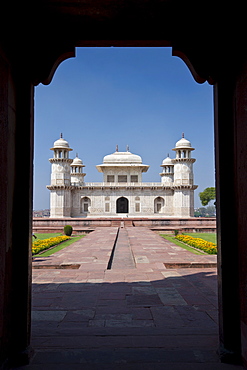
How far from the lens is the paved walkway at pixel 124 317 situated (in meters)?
2.39

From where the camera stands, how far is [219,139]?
8.25 feet

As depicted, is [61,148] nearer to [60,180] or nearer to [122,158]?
[60,180]

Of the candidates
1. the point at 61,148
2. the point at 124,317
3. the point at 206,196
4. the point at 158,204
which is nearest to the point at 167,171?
the point at 158,204

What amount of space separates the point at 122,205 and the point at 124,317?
33257mm

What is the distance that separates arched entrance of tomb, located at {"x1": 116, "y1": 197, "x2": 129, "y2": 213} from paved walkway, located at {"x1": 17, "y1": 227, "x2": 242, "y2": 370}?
96.8 ft

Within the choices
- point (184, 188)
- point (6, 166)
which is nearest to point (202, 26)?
point (6, 166)

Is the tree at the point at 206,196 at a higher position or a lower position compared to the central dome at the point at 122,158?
lower

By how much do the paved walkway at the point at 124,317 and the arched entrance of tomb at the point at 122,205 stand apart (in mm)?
29514

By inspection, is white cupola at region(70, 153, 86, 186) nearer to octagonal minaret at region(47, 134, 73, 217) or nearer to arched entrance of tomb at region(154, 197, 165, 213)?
octagonal minaret at region(47, 134, 73, 217)

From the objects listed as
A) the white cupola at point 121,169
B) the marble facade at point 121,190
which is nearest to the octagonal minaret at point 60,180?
the marble facade at point 121,190

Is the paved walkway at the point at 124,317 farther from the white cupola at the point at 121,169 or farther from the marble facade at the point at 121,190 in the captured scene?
the white cupola at the point at 121,169

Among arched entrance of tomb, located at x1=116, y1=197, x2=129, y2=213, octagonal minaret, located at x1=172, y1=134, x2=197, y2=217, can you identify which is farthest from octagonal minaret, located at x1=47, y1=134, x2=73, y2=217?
octagonal minaret, located at x1=172, y1=134, x2=197, y2=217

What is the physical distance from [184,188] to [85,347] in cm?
3068

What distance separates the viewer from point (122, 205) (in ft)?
120
